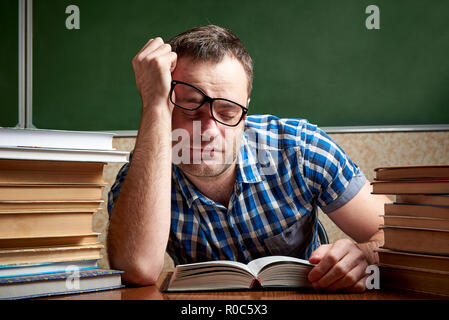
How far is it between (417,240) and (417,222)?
0.03 meters

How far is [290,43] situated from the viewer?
88.9 inches

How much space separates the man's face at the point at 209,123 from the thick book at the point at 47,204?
1.29 feet

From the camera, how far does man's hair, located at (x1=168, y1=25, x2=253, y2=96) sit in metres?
1.30

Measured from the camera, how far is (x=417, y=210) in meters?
0.82

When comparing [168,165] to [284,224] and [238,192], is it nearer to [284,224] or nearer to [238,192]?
[238,192]

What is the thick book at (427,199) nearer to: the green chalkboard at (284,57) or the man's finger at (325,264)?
the man's finger at (325,264)

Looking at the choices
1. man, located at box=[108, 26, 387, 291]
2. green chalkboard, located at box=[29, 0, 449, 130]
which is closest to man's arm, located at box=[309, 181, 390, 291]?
man, located at box=[108, 26, 387, 291]

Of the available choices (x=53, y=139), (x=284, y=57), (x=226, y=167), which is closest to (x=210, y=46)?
(x=226, y=167)

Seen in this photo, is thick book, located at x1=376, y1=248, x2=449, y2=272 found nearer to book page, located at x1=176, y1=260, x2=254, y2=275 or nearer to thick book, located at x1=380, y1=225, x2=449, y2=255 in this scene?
thick book, located at x1=380, y1=225, x2=449, y2=255

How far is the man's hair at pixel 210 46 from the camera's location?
130cm
